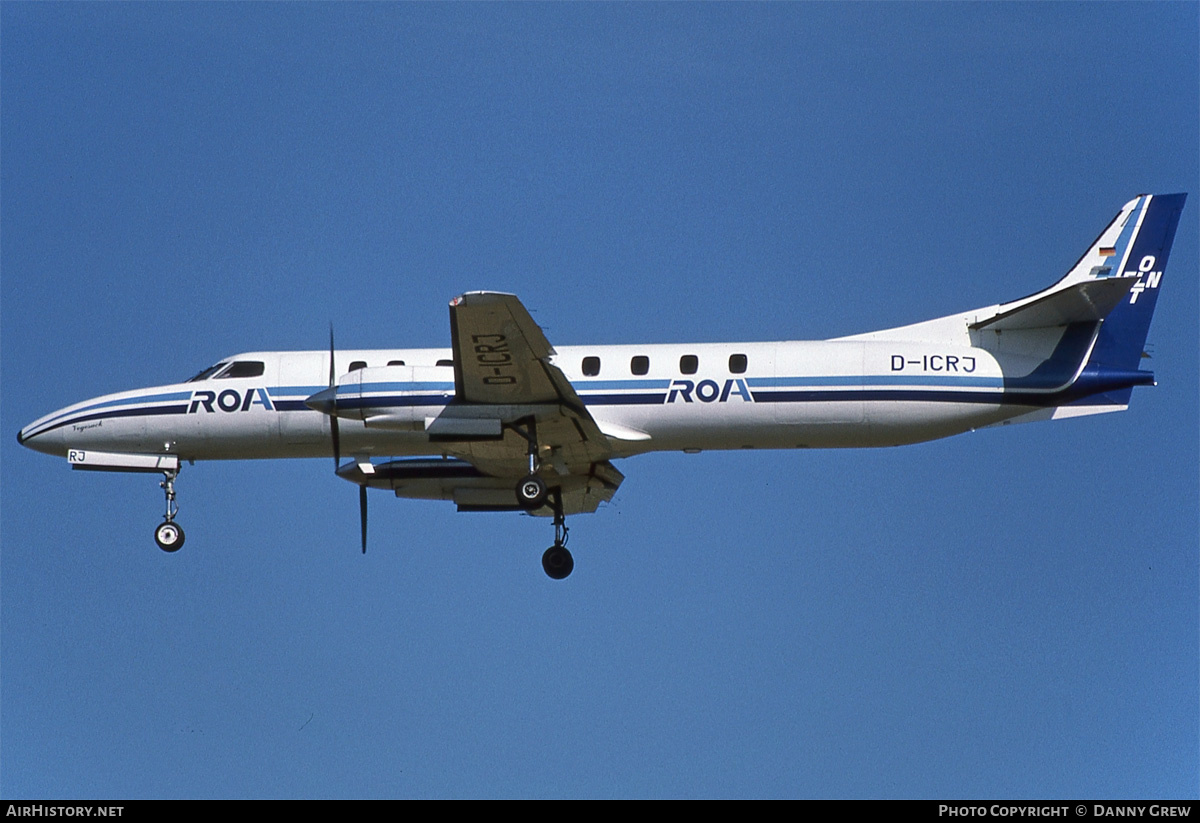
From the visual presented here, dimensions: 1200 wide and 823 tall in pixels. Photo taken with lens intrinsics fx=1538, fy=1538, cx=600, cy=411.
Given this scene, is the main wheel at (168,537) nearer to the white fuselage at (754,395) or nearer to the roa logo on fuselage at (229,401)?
the roa logo on fuselage at (229,401)

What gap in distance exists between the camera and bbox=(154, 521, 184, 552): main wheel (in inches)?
1044

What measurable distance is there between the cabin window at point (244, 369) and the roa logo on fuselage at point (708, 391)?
718 centimetres

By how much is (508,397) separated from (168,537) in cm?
690

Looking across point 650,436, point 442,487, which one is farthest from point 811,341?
point 442,487

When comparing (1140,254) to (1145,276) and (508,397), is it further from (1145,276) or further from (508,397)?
(508,397)

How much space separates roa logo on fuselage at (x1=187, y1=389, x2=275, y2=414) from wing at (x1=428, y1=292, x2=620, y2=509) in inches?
138

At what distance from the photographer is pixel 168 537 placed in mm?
26547

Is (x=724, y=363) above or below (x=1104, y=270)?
below

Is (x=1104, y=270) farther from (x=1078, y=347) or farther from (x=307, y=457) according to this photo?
(x=307, y=457)

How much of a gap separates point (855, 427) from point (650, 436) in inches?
130

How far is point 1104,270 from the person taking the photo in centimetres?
2603
